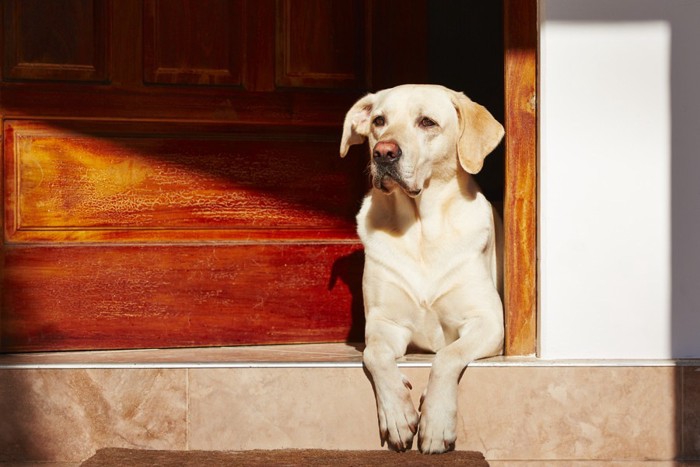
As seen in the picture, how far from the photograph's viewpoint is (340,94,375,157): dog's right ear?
159 inches

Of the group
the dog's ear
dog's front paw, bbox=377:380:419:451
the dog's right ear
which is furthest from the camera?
the dog's right ear

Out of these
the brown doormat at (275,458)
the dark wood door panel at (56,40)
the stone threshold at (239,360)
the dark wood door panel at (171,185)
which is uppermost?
the dark wood door panel at (56,40)

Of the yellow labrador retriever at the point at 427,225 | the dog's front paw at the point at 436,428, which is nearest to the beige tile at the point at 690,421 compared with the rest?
the yellow labrador retriever at the point at 427,225

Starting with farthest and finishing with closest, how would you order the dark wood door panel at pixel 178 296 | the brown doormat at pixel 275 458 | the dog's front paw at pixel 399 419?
the dark wood door panel at pixel 178 296, the dog's front paw at pixel 399 419, the brown doormat at pixel 275 458

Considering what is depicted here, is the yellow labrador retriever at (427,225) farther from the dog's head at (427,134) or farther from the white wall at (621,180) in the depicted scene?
the white wall at (621,180)

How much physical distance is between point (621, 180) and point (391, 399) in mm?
1145

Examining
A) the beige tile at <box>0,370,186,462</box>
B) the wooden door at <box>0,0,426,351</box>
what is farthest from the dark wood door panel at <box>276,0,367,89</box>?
the beige tile at <box>0,370,186,462</box>

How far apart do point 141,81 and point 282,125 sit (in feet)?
1.95

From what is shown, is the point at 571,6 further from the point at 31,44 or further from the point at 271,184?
the point at 31,44

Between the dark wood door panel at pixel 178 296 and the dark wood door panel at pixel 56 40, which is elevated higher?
the dark wood door panel at pixel 56 40

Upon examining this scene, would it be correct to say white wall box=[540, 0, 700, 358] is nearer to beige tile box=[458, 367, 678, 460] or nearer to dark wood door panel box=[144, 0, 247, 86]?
beige tile box=[458, 367, 678, 460]

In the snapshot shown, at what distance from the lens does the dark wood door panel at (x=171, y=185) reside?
4219mm

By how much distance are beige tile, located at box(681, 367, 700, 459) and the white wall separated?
0.15 meters

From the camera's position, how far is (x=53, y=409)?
3.67 meters
